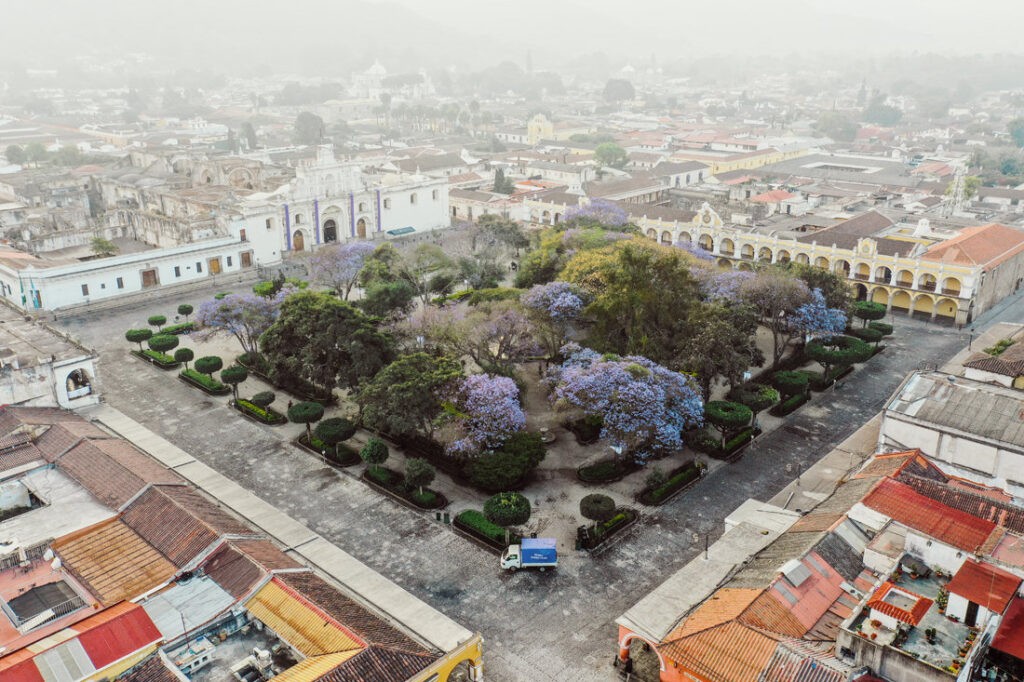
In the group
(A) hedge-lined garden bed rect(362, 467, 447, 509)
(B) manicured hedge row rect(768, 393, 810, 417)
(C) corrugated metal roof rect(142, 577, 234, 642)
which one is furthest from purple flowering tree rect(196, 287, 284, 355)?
(B) manicured hedge row rect(768, 393, 810, 417)

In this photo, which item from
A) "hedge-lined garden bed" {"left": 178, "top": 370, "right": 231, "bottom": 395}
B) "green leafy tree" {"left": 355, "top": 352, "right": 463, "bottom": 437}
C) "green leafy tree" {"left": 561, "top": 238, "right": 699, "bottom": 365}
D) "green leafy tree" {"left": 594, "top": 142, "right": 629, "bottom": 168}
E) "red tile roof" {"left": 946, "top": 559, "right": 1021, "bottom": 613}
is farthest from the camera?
"green leafy tree" {"left": 594, "top": 142, "right": 629, "bottom": 168}

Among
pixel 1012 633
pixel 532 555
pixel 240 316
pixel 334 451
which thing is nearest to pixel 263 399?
pixel 334 451

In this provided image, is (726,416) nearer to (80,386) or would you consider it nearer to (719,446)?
(719,446)

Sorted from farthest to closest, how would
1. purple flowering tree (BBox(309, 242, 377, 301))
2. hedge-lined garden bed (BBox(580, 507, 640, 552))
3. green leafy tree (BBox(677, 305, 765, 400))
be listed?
purple flowering tree (BBox(309, 242, 377, 301)) → green leafy tree (BBox(677, 305, 765, 400)) → hedge-lined garden bed (BBox(580, 507, 640, 552))

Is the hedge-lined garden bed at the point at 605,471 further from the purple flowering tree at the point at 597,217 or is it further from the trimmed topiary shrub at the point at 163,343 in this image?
the purple flowering tree at the point at 597,217

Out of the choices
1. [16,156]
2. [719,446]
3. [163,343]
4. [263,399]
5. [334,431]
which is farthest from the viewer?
[16,156]

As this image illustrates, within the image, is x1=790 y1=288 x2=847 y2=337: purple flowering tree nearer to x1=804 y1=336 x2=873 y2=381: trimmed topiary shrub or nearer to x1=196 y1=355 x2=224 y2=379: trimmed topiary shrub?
x1=804 y1=336 x2=873 y2=381: trimmed topiary shrub
